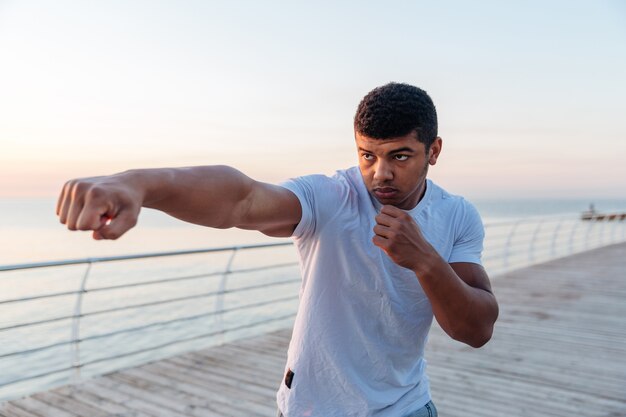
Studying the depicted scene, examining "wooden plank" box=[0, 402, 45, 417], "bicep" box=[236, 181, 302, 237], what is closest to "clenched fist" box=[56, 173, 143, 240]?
"bicep" box=[236, 181, 302, 237]

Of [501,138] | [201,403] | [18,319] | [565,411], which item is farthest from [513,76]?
[501,138]

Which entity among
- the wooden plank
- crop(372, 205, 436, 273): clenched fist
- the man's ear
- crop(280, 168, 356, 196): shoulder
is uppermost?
the man's ear

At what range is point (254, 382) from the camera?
4121 millimetres

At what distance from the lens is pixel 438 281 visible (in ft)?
3.77

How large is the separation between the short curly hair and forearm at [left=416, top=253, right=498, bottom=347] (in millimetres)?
291

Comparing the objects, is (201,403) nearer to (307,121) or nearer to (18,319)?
(18,319)

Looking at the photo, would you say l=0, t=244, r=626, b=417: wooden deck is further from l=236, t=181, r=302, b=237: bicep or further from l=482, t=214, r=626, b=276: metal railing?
l=236, t=181, r=302, b=237: bicep

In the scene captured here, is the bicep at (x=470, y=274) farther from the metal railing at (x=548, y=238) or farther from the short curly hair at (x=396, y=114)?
the metal railing at (x=548, y=238)

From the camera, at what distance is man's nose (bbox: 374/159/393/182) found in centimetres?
120

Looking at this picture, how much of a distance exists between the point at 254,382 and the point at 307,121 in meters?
16.2

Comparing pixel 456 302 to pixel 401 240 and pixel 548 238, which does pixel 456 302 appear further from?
pixel 548 238

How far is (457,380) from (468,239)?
124 inches

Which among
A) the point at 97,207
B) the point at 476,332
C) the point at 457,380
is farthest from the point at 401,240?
the point at 457,380

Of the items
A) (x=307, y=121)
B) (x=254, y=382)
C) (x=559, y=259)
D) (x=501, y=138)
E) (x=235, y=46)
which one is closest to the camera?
(x=254, y=382)
